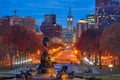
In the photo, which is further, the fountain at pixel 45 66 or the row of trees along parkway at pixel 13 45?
the row of trees along parkway at pixel 13 45

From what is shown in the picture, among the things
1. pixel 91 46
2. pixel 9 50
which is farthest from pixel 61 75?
pixel 91 46

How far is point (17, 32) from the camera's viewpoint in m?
117

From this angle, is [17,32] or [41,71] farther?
[17,32]

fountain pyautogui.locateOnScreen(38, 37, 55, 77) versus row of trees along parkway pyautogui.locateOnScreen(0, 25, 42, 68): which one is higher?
row of trees along parkway pyautogui.locateOnScreen(0, 25, 42, 68)

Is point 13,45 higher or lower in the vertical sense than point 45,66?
higher

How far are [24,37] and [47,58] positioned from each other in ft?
231

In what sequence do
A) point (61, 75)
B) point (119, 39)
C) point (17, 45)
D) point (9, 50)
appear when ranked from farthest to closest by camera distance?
point (17, 45)
point (9, 50)
point (119, 39)
point (61, 75)

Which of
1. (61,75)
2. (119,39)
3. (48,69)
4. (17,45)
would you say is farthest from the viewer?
(17,45)

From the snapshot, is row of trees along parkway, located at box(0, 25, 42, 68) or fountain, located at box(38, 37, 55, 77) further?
row of trees along parkway, located at box(0, 25, 42, 68)

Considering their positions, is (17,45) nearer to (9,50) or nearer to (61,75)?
(9,50)

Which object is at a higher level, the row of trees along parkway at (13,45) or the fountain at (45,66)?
the row of trees along parkway at (13,45)

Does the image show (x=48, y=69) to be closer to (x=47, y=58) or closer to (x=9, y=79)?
(x=47, y=58)

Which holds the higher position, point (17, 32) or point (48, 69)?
point (17, 32)

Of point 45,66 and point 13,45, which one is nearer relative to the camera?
point 45,66
